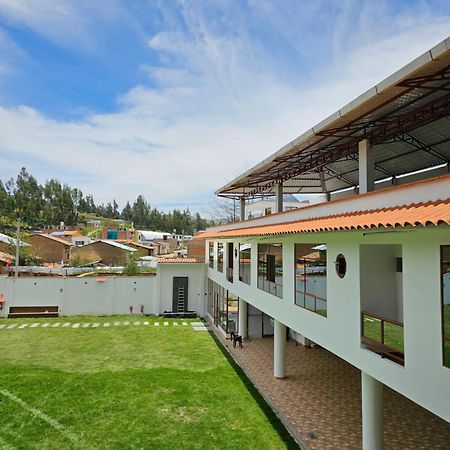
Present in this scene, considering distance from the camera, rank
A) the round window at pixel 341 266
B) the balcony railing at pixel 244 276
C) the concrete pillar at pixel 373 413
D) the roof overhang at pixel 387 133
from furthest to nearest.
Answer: the balcony railing at pixel 244 276 < the round window at pixel 341 266 < the concrete pillar at pixel 373 413 < the roof overhang at pixel 387 133

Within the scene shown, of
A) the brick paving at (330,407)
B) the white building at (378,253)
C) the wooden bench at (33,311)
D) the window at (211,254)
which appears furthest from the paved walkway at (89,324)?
the white building at (378,253)

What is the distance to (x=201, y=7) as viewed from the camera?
375 inches

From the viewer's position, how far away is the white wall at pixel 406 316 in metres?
4.73

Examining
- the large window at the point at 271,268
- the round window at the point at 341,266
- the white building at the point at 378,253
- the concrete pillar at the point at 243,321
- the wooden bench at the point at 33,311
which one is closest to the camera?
the white building at the point at 378,253

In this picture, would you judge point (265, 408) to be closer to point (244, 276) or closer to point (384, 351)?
point (384, 351)

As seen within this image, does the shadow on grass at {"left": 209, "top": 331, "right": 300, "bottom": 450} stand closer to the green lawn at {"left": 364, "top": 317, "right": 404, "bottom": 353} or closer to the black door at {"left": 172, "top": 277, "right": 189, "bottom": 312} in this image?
the green lawn at {"left": 364, "top": 317, "right": 404, "bottom": 353}

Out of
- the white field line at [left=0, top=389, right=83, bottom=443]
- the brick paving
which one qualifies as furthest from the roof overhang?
the white field line at [left=0, top=389, right=83, bottom=443]

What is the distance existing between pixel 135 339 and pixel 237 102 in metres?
11.3

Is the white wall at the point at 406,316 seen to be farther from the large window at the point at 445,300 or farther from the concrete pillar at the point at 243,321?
the concrete pillar at the point at 243,321

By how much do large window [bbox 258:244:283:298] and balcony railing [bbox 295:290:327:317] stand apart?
121 centimetres

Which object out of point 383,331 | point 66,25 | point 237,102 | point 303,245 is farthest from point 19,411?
point 237,102

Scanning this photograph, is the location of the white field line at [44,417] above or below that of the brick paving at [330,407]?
below

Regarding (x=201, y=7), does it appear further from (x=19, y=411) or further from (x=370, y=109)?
(x=19, y=411)

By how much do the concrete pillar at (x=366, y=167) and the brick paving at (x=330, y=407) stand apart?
5653mm
